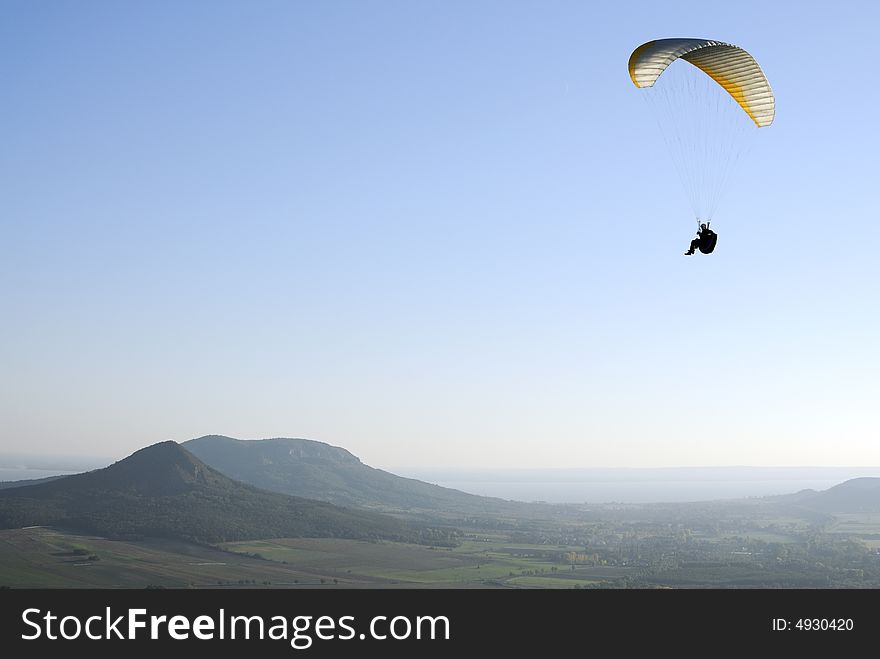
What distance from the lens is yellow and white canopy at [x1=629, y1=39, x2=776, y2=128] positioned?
38531mm

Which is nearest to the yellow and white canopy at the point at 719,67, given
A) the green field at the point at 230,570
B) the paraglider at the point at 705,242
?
the paraglider at the point at 705,242

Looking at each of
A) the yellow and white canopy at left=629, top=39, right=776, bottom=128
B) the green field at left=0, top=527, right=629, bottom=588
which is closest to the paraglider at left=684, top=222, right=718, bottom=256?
the yellow and white canopy at left=629, top=39, right=776, bottom=128

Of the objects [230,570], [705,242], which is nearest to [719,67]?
[705,242]

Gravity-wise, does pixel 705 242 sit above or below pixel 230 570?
above

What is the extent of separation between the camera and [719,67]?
40.0 m

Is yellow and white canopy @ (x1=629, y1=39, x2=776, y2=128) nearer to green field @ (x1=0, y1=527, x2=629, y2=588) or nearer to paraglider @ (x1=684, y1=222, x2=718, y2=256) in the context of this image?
paraglider @ (x1=684, y1=222, x2=718, y2=256)

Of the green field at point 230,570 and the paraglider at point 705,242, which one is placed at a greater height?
the paraglider at point 705,242

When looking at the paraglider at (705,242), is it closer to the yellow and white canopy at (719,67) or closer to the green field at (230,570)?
the yellow and white canopy at (719,67)

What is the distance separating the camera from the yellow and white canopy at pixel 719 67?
38531 mm

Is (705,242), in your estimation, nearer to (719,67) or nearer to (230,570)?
(719,67)
